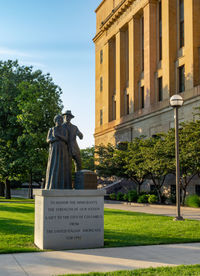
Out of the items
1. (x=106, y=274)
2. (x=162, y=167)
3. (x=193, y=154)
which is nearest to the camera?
(x=106, y=274)

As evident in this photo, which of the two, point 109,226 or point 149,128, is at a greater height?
point 149,128

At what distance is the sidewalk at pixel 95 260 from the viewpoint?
A: 6930 mm

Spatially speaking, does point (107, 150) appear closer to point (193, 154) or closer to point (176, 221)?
point (193, 154)

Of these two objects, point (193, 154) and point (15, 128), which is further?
point (15, 128)

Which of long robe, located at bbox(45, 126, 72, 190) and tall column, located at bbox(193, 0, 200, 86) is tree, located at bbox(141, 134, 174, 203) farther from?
long robe, located at bbox(45, 126, 72, 190)

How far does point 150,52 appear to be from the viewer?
122ft

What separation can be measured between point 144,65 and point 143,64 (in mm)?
2645

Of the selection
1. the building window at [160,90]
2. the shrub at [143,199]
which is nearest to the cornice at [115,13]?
the building window at [160,90]

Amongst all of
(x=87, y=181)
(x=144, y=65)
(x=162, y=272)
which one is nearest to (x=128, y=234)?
(x=87, y=181)

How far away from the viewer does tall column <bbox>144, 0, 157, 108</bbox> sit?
37.0 metres

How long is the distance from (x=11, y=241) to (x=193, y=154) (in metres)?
14.4

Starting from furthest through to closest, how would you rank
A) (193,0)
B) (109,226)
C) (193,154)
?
1. (193,0)
2. (193,154)
3. (109,226)

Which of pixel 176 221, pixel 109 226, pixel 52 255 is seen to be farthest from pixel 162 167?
pixel 52 255

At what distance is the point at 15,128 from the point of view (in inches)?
1499
